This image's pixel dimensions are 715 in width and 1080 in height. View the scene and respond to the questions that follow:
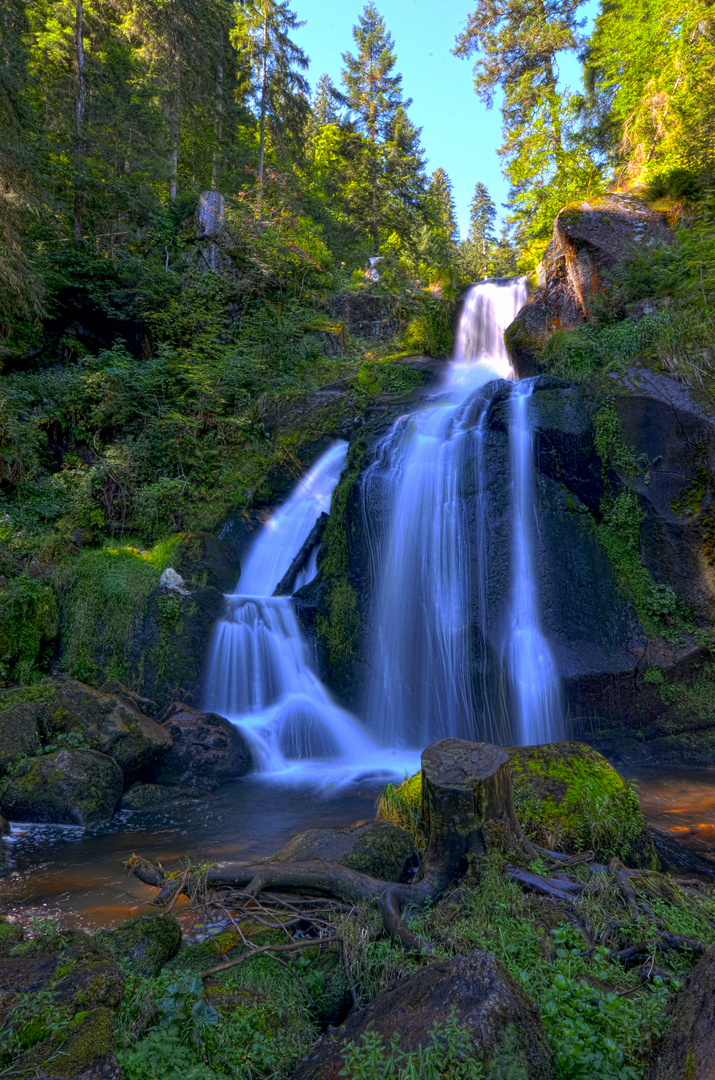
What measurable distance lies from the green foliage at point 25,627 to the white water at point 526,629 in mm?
6592

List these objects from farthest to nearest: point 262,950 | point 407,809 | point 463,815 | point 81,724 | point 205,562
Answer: point 205,562 → point 81,724 → point 407,809 → point 463,815 → point 262,950

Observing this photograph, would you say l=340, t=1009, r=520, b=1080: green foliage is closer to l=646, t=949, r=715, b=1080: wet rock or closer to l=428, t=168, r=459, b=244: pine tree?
l=646, t=949, r=715, b=1080: wet rock

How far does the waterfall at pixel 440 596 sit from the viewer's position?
25.9 feet

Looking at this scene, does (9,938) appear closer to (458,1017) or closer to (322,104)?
(458,1017)

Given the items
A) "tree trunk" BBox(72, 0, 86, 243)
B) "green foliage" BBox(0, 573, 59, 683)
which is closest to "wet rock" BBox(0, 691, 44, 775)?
"green foliage" BBox(0, 573, 59, 683)

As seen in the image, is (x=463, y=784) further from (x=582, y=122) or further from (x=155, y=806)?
(x=582, y=122)

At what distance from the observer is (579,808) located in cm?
400

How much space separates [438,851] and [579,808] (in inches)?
49.6

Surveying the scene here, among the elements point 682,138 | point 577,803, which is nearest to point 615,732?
point 577,803

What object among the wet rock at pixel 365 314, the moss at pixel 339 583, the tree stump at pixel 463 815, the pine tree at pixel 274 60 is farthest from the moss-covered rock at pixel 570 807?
the pine tree at pixel 274 60

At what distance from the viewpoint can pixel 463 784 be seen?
3.27 m

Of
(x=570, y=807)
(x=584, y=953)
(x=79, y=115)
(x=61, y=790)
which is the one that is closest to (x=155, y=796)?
(x=61, y=790)

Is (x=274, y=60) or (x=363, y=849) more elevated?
(x=274, y=60)

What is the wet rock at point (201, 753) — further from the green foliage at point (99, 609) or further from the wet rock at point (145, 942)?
the wet rock at point (145, 942)
